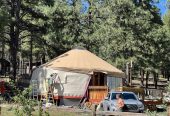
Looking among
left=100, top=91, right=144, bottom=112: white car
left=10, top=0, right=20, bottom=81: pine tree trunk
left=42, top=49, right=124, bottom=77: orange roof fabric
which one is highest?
left=10, top=0, right=20, bottom=81: pine tree trunk

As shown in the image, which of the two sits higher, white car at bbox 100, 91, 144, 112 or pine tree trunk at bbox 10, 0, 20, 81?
pine tree trunk at bbox 10, 0, 20, 81

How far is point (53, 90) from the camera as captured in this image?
32125 mm

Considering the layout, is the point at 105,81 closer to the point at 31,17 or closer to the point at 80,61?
the point at 80,61

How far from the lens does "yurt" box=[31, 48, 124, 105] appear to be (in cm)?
3172

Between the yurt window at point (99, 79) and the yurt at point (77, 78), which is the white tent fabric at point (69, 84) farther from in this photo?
the yurt window at point (99, 79)

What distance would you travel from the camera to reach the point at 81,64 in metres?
33.2

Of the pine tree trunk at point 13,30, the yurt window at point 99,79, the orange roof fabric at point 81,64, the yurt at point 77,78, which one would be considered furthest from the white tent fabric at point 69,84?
the pine tree trunk at point 13,30

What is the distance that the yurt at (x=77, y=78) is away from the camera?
31.7 metres

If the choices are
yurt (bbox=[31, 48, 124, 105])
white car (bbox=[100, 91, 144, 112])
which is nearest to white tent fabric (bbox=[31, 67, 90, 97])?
yurt (bbox=[31, 48, 124, 105])

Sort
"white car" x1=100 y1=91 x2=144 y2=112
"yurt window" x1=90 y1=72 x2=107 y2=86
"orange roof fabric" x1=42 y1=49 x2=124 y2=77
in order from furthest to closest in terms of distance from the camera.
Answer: "yurt window" x1=90 y1=72 x2=107 y2=86, "orange roof fabric" x1=42 y1=49 x2=124 y2=77, "white car" x1=100 y1=91 x2=144 y2=112

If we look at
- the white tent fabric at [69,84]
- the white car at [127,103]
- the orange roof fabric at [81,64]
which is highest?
the orange roof fabric at [81,64]

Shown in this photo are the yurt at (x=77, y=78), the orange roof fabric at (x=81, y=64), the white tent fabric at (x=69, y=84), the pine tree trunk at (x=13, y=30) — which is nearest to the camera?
the yurt at (x=77, y=78)

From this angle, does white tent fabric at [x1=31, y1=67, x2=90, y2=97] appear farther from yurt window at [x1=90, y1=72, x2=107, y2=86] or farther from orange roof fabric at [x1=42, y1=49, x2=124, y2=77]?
yurt window at [x1=90, y1=72, x2=107, y2=86]

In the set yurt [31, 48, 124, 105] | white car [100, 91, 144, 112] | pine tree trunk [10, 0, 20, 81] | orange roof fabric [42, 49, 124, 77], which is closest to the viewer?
white car [100, 91, 144, 112]
